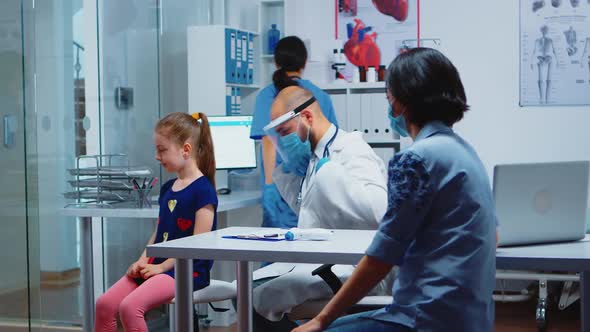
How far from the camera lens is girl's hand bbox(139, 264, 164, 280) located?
3115 mm

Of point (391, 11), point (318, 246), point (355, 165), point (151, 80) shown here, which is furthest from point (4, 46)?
point (391, 11)

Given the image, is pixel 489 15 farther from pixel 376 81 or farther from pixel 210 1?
pixel 210 1

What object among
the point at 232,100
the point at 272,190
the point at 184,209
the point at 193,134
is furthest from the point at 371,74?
the point at 184,209

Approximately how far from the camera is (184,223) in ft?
10.6

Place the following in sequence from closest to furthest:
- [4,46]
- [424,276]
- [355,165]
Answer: [424,276], [355,165], [4,46]

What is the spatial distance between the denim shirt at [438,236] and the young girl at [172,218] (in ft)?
4.28

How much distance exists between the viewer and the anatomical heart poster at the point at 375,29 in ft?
20.0

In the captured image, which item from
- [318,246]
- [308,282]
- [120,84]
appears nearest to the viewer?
[318,246]

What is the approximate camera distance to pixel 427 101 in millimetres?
2002

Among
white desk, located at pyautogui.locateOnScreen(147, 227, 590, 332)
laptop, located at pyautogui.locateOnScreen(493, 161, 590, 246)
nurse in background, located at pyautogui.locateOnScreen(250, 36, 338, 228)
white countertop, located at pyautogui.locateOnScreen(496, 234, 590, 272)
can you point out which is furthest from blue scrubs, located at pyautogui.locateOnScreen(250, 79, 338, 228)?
white countertop, located at pyautogui.locateOnScreen(496, 234, 590, 272)

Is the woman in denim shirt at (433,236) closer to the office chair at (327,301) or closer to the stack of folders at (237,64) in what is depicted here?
the office chair at (327,301)

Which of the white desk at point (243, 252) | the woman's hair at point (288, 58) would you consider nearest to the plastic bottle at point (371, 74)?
the woman's hair at point (288, 58)

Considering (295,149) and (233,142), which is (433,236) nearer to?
(295,149)

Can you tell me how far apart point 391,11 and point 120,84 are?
2.17m
